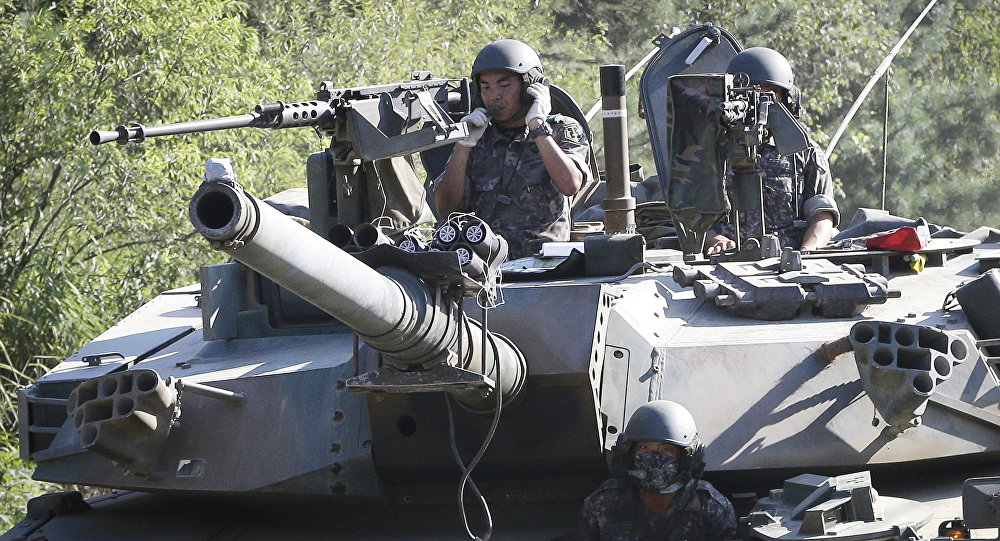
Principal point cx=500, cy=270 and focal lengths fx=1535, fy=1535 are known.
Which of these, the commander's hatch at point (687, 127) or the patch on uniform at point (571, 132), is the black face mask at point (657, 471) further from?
the patch on uniform at point (571, 132)

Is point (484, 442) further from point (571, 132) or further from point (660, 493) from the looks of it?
point (571, 132)

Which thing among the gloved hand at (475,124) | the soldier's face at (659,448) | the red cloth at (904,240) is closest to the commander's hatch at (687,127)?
the red cloth at (904,240)

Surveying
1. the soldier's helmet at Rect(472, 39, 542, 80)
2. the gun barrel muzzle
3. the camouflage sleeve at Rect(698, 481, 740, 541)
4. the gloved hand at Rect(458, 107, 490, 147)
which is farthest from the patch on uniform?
the camouflage sleeve at Rect(698, 481, 740, 541)

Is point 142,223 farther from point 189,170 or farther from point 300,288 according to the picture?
point 300,288

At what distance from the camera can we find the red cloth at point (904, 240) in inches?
293

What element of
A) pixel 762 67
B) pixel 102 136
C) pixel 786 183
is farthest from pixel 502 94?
pixel 102 136

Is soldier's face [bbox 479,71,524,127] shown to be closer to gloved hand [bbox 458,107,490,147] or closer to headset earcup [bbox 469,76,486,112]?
headset earcup [bbox 469,76,486,112]

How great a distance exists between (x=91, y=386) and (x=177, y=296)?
2610 mm

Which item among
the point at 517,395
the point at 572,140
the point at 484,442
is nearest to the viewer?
the point at 484,442

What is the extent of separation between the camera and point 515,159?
853 cm

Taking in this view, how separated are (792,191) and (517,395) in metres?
3.97

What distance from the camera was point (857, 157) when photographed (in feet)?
89.5

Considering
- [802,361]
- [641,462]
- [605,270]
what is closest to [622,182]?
[605,270]

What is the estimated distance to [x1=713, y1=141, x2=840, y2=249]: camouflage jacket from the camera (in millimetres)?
9305
